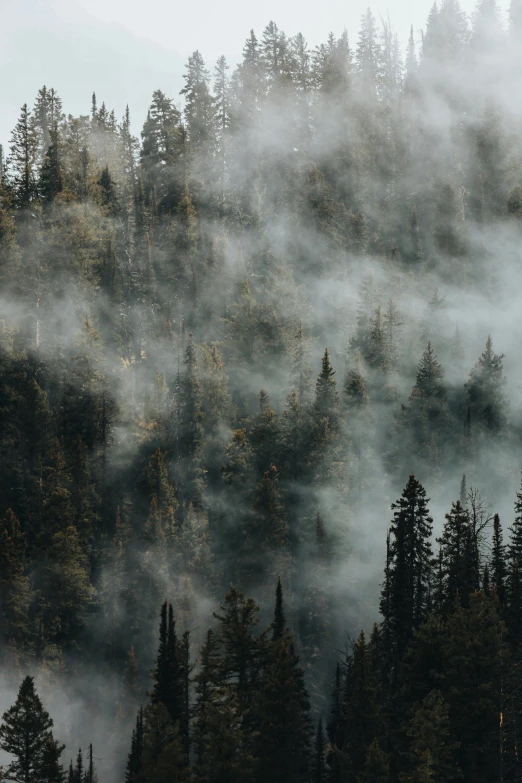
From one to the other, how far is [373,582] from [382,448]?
13.8 meters

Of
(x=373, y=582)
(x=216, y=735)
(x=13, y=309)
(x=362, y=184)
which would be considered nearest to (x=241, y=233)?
(x=362, y=184)

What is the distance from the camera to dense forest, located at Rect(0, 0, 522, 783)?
45.6 m

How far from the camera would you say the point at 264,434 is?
78188 mm

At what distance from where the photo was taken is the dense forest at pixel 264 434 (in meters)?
45.6

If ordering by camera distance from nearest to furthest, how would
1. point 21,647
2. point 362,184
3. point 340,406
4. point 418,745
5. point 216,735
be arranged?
point 418,745, point 216,735, point 21,647, point 340,406, point 362,184

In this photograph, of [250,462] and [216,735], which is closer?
[216,735]

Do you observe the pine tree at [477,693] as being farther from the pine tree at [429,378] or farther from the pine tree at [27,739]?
the pine tree at [429,378]

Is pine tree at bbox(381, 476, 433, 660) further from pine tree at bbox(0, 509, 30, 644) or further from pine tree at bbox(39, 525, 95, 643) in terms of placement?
pine tree at bbox(0, 509, 30, 644)

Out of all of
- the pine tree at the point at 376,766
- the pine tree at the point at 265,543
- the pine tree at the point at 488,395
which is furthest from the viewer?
the pine tree at the point at 488,395

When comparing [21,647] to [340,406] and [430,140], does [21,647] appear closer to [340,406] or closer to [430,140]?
[340,406]

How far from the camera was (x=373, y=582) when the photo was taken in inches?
2894

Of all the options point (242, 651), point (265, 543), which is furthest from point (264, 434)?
point (242, 651)

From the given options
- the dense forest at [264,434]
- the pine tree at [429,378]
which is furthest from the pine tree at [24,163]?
the pine tree at [429,378]

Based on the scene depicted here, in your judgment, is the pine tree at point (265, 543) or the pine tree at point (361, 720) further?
the pine tree at point (265, 543)
